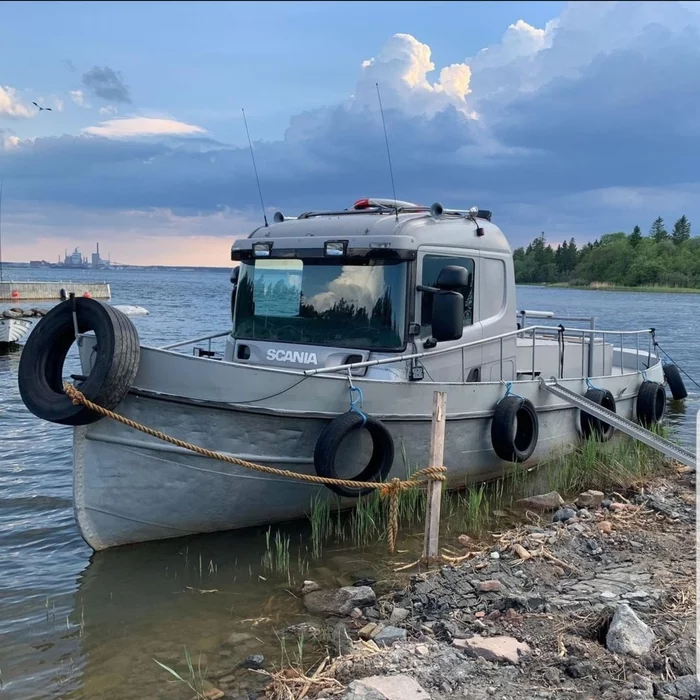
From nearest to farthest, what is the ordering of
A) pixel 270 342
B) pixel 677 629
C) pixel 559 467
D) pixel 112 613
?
pixel 677 629 < pixel 112 613 < pixel 270 342 < pixel 559 467

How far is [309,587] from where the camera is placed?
6.23 metres

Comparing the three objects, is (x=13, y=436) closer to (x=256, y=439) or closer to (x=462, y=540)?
(x=256, y=439)

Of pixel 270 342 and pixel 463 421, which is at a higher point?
pixel 270 342

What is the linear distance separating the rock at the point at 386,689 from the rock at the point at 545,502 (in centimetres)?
445

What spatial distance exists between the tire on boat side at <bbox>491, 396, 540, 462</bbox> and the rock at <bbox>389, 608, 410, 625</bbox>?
3.42 metres

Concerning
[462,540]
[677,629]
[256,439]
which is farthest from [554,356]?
[677,629]

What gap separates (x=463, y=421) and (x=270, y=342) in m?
2.27

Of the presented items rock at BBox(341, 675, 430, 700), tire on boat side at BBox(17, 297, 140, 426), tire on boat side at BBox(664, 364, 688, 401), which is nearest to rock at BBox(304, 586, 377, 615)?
rock at BBox(341, 675, 430, 700)

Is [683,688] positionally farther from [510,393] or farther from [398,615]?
[510,393]

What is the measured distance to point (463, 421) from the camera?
8.20 m

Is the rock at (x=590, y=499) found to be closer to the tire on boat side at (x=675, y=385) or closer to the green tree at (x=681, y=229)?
the tire on boat side at (x=675, y=385)

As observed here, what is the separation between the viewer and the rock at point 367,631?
5.02 metres

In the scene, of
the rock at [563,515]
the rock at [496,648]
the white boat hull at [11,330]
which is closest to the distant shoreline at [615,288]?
the white boat hull at [11,330]

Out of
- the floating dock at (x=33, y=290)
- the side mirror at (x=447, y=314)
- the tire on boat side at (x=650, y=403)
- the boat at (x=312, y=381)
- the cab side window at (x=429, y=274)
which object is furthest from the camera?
the floating dock at (x=33, y=290)
